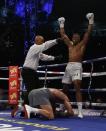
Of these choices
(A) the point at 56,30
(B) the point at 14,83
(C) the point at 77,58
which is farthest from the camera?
(A) the point at 56,30

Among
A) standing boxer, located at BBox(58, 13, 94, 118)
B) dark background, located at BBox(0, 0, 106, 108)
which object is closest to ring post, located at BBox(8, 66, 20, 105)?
standing boxer, located at BBox(58, 13, 94, 118)

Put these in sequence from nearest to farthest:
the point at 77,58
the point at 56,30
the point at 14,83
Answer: the point at 77,58 < the point at 14,83 < the point at 56,30

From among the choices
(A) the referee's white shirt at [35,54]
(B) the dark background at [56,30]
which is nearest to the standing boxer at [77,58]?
(A) the referee's white shirt at [35,54]

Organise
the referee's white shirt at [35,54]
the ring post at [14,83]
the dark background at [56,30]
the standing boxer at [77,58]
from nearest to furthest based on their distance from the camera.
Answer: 1. the standing boxer at [77,58]
2. the referee's white shirt at [35,54]
3. the ring post at [14,83]
4. the dark background at [56,30]

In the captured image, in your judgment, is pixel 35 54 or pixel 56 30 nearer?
pixel 35 54

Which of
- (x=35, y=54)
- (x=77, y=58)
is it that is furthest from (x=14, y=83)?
(x=77, y=58)

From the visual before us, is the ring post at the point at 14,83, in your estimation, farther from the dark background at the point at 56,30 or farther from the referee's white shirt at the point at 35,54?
the dark background at the point at 56,30

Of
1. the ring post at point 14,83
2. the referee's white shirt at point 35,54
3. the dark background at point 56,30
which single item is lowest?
the ring post at point 14,83

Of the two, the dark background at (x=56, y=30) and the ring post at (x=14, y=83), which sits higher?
the dark background at (x=56, y=30)

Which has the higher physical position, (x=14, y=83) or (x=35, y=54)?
(x=35, y=54)

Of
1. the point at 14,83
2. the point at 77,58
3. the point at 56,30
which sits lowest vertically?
the point at 14,83

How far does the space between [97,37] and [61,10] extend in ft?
3.57

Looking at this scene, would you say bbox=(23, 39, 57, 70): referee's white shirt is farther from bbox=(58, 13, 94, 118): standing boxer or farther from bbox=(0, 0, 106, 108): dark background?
bbox=(0, 0, 106, 108): dark background

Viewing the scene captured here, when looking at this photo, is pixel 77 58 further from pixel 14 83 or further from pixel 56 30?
pixel 56 30
